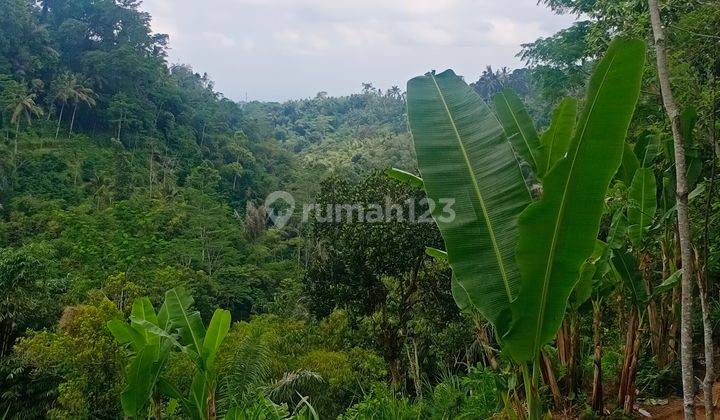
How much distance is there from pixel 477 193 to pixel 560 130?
0.70 meters

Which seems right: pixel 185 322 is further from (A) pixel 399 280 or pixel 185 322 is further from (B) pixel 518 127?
(A) pixel 399 280

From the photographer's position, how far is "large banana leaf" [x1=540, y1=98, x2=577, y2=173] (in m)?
2.12

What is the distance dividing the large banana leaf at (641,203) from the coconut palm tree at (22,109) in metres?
29.2

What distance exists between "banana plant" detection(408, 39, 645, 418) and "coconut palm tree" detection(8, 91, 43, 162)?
95.8ft

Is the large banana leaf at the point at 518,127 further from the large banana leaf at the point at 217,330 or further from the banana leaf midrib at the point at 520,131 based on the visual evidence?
the large banana leaf at the point at 217,330

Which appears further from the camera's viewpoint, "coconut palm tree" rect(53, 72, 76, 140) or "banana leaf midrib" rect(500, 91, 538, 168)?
"coconut palm tree" rect(53, 72, 76, 140)

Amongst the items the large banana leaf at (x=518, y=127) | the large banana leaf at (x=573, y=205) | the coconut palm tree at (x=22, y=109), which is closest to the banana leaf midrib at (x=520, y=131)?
the large banana leaf at (x=518, y=127)

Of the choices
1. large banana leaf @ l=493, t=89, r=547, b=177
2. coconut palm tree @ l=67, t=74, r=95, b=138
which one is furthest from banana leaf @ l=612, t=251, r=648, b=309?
coconut palm tree @ l=67, t=74, r=95, b=138

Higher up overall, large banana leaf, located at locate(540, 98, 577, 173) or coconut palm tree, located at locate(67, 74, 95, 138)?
coconut palm tree, located at locate(67, 74, 95, 138)

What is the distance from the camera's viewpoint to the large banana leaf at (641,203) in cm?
258

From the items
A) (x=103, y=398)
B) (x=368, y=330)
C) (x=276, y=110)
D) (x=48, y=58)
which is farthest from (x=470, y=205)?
(x=276, y=110)

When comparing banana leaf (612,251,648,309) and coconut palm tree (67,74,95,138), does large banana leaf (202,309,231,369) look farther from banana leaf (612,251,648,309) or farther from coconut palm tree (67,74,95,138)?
coconut palm tree (67,74,95,138)

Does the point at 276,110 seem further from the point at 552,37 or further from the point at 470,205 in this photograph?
the point at 470,205

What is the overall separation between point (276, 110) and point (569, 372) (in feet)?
220
